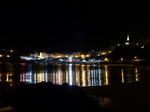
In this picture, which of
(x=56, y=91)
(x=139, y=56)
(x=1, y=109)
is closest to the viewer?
(x=56, y=91)

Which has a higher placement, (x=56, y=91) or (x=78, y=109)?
(x=56, y=91)

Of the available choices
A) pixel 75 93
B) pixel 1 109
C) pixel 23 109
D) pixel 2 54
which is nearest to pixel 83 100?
pixel 75 93

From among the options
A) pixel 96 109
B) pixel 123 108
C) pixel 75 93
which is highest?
pixel 75 93

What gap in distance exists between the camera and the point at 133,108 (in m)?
5.99

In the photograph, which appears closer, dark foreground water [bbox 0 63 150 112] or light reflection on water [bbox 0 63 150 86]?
dark foreground water [bbox 0 63 150 112]

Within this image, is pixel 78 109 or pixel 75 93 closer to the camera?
pixel 78 109

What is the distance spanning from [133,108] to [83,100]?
7.96 ft

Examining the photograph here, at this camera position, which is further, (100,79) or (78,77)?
(78,77)

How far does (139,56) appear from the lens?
6138 cm

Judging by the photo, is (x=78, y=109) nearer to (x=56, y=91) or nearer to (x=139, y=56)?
(x=56, y=91)

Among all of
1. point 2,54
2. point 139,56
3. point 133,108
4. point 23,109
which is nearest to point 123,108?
point 133,108

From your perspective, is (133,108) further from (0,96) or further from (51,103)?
(0,96)

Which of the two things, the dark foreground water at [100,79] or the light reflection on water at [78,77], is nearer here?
the dark foreground water at [100,79]

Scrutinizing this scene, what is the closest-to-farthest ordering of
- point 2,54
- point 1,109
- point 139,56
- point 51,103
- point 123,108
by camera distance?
point 51,103 → point 1,109 → point 123,108 → point 139,56 → point 2,54
